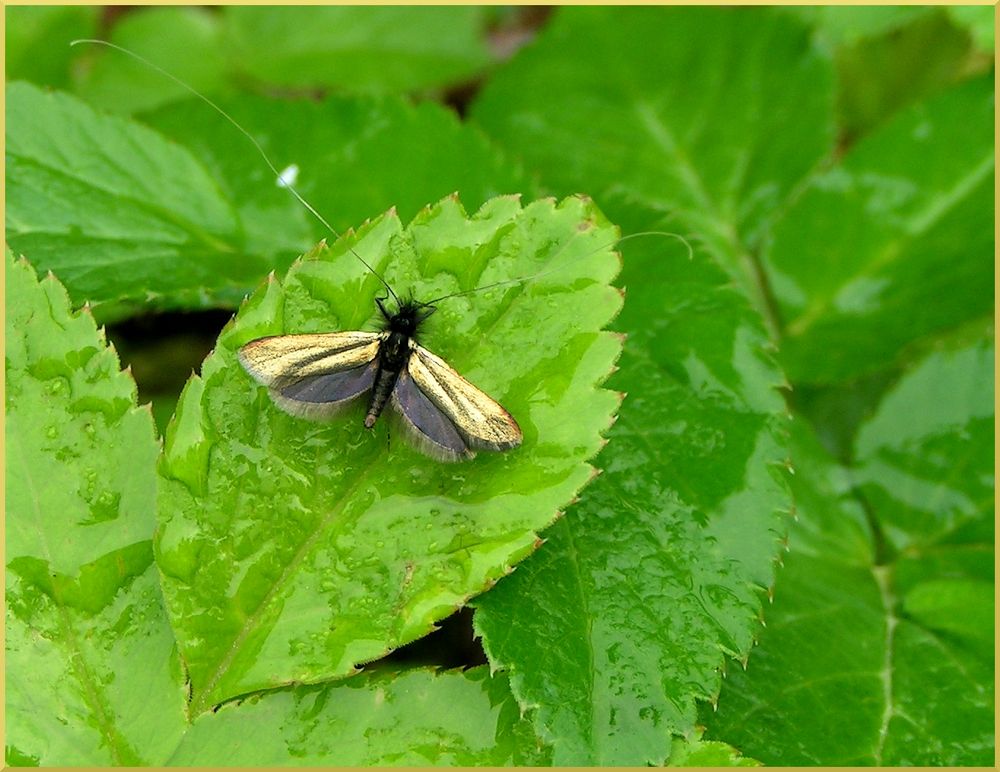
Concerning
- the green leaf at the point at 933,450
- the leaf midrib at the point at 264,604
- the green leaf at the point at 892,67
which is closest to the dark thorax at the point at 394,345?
the leaf midrib at the point at 264,604

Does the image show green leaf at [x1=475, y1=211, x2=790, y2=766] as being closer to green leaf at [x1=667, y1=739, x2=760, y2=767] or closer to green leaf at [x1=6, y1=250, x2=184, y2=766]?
green leaf at [x1=667, y1=739, x2=760, y2=767]

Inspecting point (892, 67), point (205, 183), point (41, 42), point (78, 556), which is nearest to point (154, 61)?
point (41, 42)

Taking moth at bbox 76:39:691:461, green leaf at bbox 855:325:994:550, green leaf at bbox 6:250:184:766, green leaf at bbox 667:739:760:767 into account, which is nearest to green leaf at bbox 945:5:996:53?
green leaf at bbox 855:325:994:550

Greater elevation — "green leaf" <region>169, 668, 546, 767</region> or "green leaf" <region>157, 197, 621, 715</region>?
"green leaf" <region>157, 197, 621, 715</region>

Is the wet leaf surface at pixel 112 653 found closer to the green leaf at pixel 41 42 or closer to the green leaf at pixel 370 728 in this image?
the green leaf at pixel 370 728

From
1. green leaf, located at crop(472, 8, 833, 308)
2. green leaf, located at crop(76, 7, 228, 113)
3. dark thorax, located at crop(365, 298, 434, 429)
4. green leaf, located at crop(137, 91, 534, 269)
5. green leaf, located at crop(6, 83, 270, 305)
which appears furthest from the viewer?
green leaf, located at crop(76, 7, 228, 113)

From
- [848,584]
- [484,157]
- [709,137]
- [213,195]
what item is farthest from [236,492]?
[709,137]

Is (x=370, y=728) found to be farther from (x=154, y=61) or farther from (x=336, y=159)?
(x=154, y=61)
